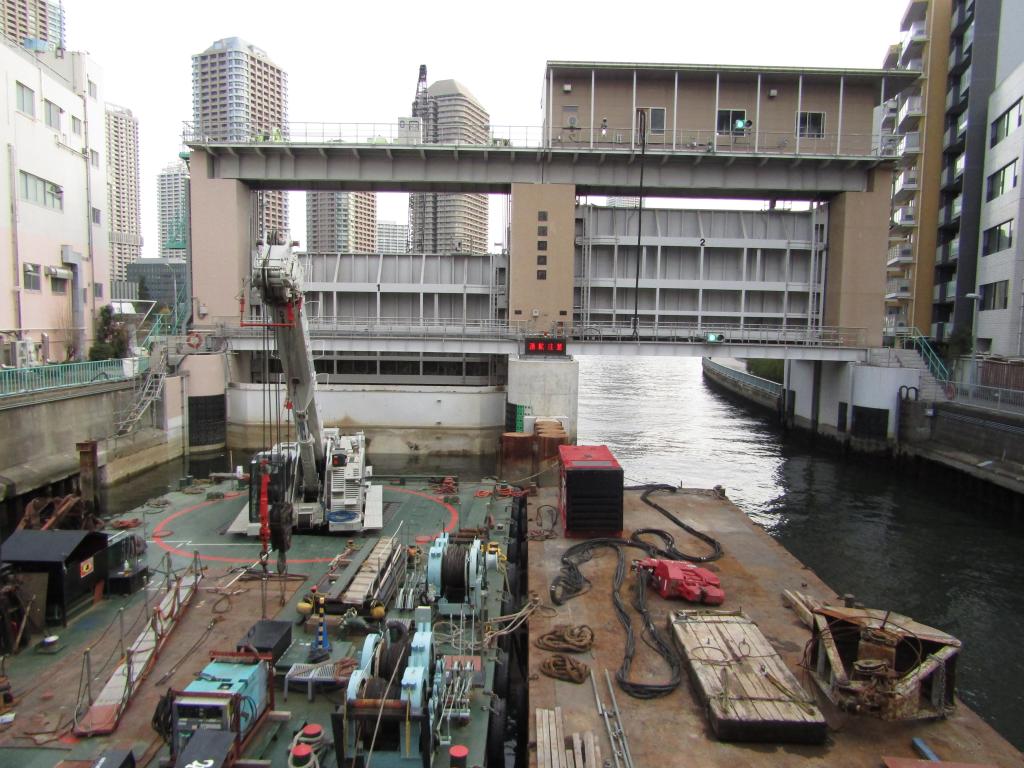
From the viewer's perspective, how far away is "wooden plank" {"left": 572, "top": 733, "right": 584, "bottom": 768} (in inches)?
293

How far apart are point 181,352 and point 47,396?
33.2 feet

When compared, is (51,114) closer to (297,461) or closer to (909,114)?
(297,461)

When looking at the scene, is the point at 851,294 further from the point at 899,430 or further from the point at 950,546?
the point at 950,546

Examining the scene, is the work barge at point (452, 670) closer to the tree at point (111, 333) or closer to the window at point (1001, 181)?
the tree at point (111, 333)

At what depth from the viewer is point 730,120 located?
135 feet

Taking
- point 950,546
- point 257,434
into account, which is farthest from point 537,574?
point 257,434

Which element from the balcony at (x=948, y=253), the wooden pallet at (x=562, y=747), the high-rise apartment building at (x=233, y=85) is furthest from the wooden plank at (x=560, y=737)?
the high-rise apartment building at (x=233, y=85)

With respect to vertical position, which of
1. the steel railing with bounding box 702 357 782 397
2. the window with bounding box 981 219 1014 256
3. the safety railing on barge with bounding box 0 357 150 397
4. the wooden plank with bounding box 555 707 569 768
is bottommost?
the wooden plank with bounding box 555 707 569 768

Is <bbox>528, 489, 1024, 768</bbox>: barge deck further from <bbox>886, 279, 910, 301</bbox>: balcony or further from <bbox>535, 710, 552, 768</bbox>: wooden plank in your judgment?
<bbox>886, 279, 910, 301</bbox>: balcony

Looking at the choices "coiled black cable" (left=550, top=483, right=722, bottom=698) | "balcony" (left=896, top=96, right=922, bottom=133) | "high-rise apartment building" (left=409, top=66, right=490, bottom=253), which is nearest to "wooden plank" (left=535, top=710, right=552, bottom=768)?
"coiled black cable" (left=550, top=483, right=722, bottom=698)

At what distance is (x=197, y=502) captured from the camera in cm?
1989

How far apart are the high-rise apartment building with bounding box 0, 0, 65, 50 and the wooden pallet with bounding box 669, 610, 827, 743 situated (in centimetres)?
13845

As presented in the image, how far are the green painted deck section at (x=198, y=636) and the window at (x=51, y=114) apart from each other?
28395mm

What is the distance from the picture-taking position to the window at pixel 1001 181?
4084 centimetres
